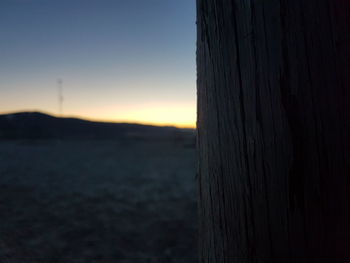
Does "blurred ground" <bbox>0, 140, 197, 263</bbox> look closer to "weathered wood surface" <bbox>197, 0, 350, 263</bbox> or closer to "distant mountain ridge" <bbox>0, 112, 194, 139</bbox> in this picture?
"weathered wood surface" <bbox>197, 0, 350, 263</bbox>

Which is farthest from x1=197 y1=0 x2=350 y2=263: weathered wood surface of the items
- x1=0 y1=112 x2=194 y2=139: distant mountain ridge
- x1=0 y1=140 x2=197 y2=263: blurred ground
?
x1=0 y1=112 x2=194 y2=139: distant mountain ridge

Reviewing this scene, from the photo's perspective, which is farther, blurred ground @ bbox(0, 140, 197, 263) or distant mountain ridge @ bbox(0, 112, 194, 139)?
distant mountain ridge @ bbox(0, 112, 194, 139)

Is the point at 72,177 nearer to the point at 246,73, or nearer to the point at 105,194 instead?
the point at 105,194

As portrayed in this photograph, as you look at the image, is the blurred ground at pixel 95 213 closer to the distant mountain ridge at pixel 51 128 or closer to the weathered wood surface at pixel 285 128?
the weathered wood surface at pixel 285 128

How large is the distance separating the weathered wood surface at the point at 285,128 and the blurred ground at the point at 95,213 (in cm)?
280

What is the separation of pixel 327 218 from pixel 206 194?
0.38m

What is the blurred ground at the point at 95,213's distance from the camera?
3.44 m

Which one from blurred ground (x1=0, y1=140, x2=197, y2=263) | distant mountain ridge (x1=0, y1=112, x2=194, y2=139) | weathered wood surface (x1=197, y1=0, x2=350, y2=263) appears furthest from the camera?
distant mountain ridge (x1=0, y1=112, x2=194, y2=139)

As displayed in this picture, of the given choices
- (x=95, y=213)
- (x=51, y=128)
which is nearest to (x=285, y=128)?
(x=95, y=213)

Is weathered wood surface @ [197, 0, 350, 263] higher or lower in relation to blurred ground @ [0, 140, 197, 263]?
higher

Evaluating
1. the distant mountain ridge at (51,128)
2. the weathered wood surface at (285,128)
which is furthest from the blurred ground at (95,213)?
the distant mountain ridge at (51,128)

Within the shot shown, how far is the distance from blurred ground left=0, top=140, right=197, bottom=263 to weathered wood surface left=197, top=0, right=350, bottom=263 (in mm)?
2802

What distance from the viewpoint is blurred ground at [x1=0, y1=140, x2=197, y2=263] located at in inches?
135

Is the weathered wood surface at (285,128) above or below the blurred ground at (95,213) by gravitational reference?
above
